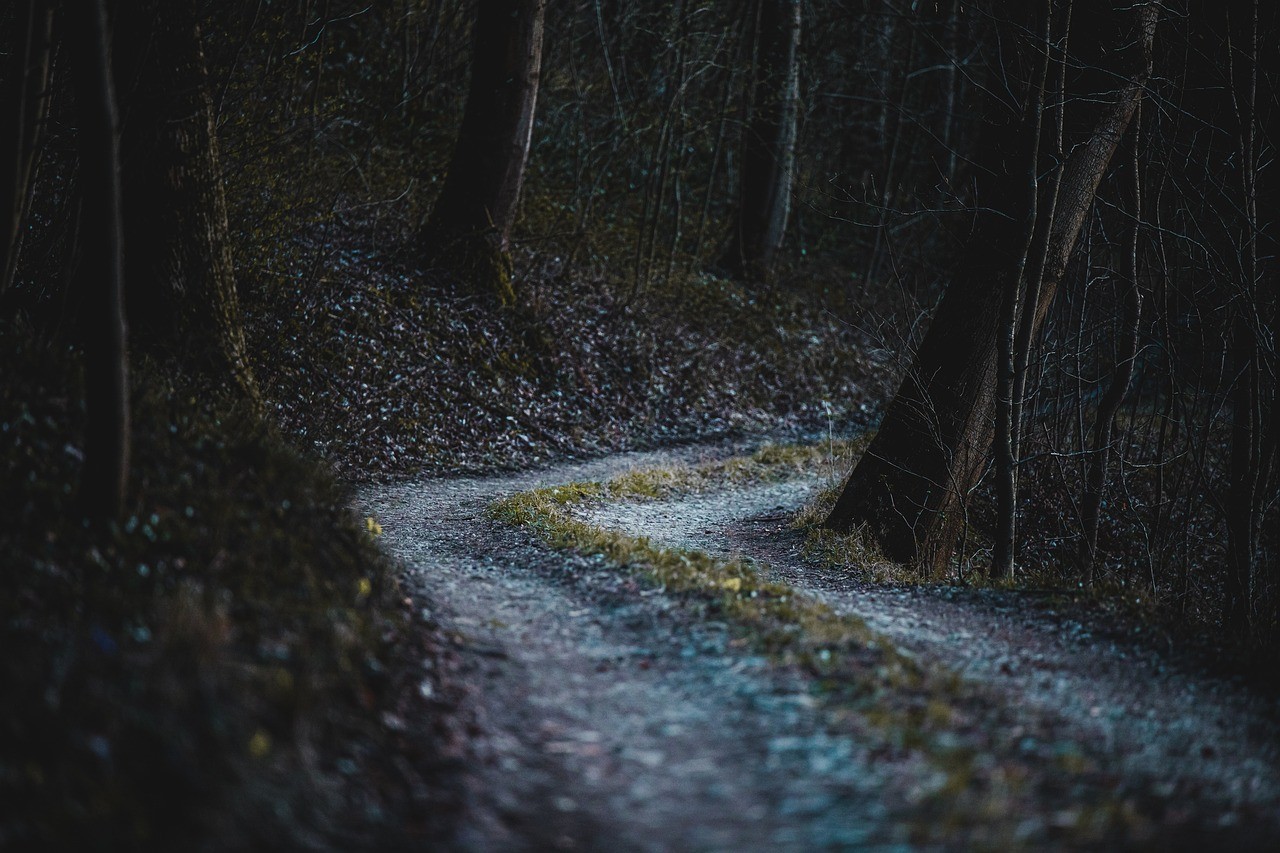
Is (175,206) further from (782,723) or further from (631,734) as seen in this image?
(782,723)

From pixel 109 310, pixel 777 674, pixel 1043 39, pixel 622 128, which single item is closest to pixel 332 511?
pixel 109 310

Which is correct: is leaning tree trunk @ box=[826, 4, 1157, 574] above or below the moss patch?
above

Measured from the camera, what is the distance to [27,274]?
28.5 ft

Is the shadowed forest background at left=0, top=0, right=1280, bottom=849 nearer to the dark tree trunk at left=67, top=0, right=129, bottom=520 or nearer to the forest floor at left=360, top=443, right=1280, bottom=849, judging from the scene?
the dark tree trunk at left=67, top=0, right=129, bottom=520

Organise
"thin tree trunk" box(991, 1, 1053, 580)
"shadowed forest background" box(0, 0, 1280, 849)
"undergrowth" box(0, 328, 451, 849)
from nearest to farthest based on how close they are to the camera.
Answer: "undergrowth" box(0, 328, 451, 849) < "shadowed forest background" box(0, 0, 1280, 849) < "thin tree trunk" box(991, 1, 1053, 580)

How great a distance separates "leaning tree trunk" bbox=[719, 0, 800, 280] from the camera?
2234cm

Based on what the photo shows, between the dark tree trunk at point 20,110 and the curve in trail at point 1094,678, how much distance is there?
21.6 ft

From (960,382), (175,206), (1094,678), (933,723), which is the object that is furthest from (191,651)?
(960,382)

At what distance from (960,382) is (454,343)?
8541 millimetres

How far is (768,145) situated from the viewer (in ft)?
76.3

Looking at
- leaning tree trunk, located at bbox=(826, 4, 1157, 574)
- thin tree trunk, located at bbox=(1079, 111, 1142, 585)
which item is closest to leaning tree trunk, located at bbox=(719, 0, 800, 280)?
leaning tree trunk, located at bbox=(826, 4, 1157, 574)

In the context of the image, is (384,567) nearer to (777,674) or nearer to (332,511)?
(332,511)

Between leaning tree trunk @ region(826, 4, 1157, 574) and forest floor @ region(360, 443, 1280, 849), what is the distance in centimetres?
190

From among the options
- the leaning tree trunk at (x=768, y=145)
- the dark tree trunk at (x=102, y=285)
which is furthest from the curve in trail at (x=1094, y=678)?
the leaning tree trunk at (x=768, y=145)
